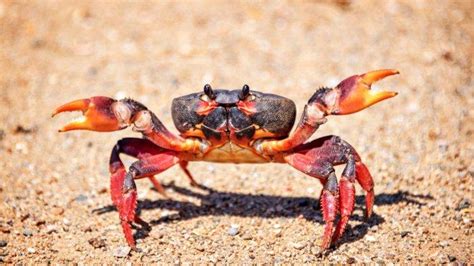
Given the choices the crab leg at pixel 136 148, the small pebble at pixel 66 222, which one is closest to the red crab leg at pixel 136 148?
the crab leg at pixel 136 148

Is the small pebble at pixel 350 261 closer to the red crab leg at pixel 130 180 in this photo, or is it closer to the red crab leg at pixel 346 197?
the red crab leg at pixel 346 197

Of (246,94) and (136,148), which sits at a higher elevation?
(246,94)

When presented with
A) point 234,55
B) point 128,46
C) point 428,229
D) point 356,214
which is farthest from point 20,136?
point 428,229

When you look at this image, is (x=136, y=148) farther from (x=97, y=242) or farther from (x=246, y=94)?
(x=246, y=94)

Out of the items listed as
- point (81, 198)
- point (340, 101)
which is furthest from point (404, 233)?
point (81, 198)

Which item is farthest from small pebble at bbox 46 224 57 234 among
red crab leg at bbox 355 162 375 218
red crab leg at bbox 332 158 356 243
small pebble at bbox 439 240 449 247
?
small pebble at bbox 439 240 449 247

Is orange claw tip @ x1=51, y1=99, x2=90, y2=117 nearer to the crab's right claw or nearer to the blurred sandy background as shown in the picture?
the crab's right claw

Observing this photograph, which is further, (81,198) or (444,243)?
(81,198)
